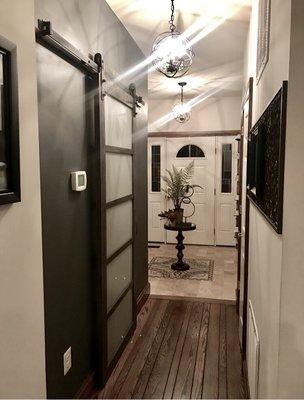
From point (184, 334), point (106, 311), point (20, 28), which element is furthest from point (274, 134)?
point (184, 334)

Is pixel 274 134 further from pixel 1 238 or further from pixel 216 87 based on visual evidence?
pixel 216 87

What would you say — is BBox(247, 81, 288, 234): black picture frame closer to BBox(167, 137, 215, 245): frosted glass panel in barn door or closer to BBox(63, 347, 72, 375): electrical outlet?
BBox(63, 347, 72, 375): electrical outlet

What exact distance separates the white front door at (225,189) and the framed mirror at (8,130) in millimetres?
5587

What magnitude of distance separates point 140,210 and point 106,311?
1.41 meters

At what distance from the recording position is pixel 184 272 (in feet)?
16.2

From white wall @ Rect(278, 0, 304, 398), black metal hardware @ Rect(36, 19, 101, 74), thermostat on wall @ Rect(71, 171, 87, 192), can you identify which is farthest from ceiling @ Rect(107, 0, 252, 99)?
white wall @ Rect(278, 0, 304, 398)

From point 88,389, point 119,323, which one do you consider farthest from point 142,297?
point 88,389

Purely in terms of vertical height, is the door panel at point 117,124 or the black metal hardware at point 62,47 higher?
the black metal hardware at point 62,47

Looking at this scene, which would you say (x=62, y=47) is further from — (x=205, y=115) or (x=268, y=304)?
(x=205, y=115)

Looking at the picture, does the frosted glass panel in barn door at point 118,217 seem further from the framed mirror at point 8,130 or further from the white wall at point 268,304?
the framed mirror at point 8,130

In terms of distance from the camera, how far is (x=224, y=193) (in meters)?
6.46

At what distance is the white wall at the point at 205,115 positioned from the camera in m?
6.23

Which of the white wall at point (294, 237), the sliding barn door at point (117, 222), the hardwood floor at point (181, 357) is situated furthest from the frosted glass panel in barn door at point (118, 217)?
the white wall at point (294, 237)

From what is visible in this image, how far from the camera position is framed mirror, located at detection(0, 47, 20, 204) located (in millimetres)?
1036
